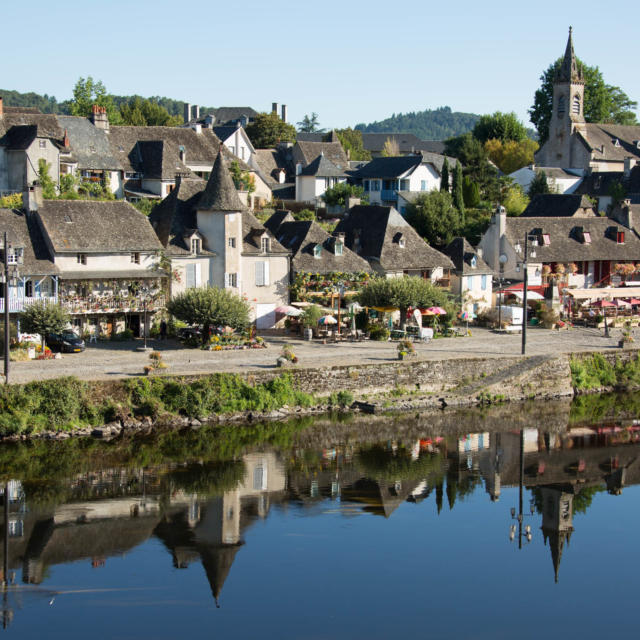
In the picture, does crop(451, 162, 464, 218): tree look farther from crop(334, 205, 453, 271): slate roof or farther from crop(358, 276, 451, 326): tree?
crop(358, 276, 451, 326): tree

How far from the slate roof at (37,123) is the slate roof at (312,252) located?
62.3 ft

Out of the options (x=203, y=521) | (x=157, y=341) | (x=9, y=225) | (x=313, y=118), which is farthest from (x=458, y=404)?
(x=313, y=118)

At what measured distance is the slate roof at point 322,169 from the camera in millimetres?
90750

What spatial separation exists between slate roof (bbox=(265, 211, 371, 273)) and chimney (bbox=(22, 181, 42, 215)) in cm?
1490

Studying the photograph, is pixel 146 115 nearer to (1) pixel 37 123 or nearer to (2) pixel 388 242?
(1) pixel 37 123

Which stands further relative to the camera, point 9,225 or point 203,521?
point 9,225

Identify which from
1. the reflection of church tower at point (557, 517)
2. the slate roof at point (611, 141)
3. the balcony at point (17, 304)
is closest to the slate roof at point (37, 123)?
the balcony at point (17, 304)

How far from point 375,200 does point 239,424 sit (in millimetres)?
48128

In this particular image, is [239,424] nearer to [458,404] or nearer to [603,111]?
[458,404]

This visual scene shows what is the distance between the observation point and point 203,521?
32750 millimetres

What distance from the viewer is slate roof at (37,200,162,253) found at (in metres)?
51.9

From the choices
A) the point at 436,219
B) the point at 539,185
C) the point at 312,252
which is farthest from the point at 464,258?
the point at 539,185

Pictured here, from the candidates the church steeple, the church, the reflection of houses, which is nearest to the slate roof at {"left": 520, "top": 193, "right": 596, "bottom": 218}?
the church

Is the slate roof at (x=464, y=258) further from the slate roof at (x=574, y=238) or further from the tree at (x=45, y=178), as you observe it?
the tree at (x=45, y=178)
